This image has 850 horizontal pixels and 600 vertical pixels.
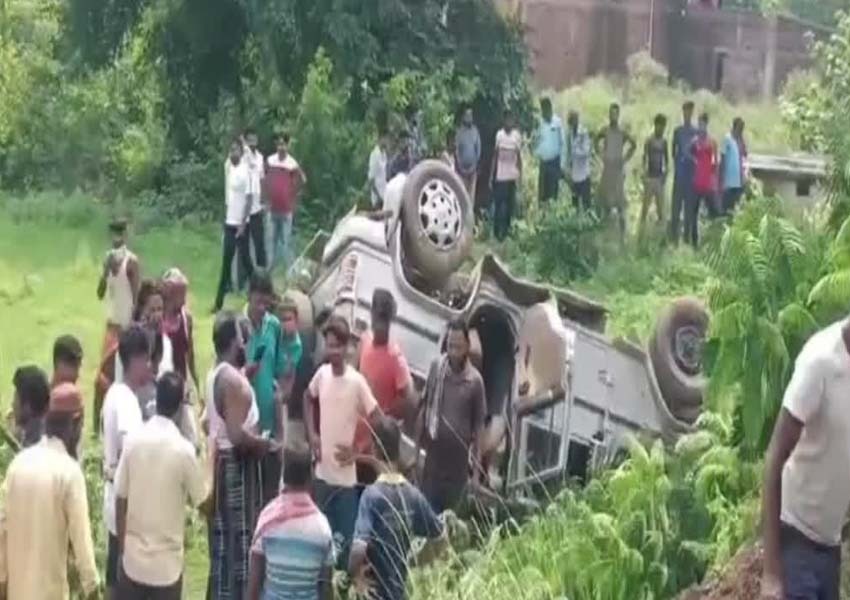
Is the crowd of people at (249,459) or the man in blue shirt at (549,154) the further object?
the man in blue shirt at (549,154)

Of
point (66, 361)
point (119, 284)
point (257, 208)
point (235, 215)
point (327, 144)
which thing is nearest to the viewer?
point (66, 361)

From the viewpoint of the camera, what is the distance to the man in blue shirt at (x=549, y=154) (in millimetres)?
21578

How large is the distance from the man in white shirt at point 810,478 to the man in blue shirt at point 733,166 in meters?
15.1

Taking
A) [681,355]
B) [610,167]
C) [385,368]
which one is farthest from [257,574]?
[610,167]

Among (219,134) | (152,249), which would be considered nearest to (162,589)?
(152,249)

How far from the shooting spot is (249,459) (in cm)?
904

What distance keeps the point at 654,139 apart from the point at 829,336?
15.5 meters

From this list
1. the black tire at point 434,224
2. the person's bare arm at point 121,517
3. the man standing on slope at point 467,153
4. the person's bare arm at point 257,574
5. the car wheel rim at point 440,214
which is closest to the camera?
the person's bare arm at point 257,574

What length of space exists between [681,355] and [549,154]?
9302mm

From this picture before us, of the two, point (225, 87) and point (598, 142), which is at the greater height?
point (225, 87)

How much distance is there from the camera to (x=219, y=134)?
2450 centimetres

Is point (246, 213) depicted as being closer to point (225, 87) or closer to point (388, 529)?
point (225, 87)

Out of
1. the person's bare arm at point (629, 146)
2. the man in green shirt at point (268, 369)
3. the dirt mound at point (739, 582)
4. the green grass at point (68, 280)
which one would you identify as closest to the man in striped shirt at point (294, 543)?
the dirt mound at point (739, 582)

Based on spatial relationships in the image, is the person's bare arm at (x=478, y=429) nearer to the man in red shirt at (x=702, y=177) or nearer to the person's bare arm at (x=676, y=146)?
the man in red shirt at (x=702, y=177)
